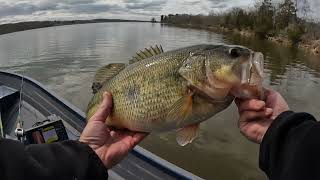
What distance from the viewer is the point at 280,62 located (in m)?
29.2

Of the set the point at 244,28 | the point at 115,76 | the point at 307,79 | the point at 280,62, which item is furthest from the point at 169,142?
the point at 244,28

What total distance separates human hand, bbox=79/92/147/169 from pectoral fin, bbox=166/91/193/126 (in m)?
0.47

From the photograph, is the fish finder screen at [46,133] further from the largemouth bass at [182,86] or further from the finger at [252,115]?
the finger at [252,115]

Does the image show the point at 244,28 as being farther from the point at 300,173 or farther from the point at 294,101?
the point at 300,173

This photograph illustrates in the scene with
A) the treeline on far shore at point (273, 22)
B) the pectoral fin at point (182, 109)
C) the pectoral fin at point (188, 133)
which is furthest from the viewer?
the treeline on far shore at point (273, 22)

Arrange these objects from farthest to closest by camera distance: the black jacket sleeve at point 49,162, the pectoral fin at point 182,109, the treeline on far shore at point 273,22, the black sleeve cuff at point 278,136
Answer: the treeline on far shore at point 273,22 → the pectoral fin at point 182,109 → the black sleeve cuff at point 278,136 → the black jacket sleeve at point 49,162

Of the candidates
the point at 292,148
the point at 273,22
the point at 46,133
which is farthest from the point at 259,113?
the point at 273,22

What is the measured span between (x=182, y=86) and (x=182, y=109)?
0.12 meters

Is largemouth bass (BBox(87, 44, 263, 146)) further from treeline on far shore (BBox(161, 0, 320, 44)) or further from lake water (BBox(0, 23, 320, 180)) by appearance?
treeline on far shore (BBox(161, 0, 320, 44))

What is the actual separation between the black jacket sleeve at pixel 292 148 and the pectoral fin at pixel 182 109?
16.2 inches

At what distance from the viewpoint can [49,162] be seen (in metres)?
1.71

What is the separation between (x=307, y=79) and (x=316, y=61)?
9391 millimetres

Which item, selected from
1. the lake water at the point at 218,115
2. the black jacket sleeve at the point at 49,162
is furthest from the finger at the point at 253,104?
the lake water at the point at 218,115

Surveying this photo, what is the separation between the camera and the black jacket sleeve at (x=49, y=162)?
1549 mm
